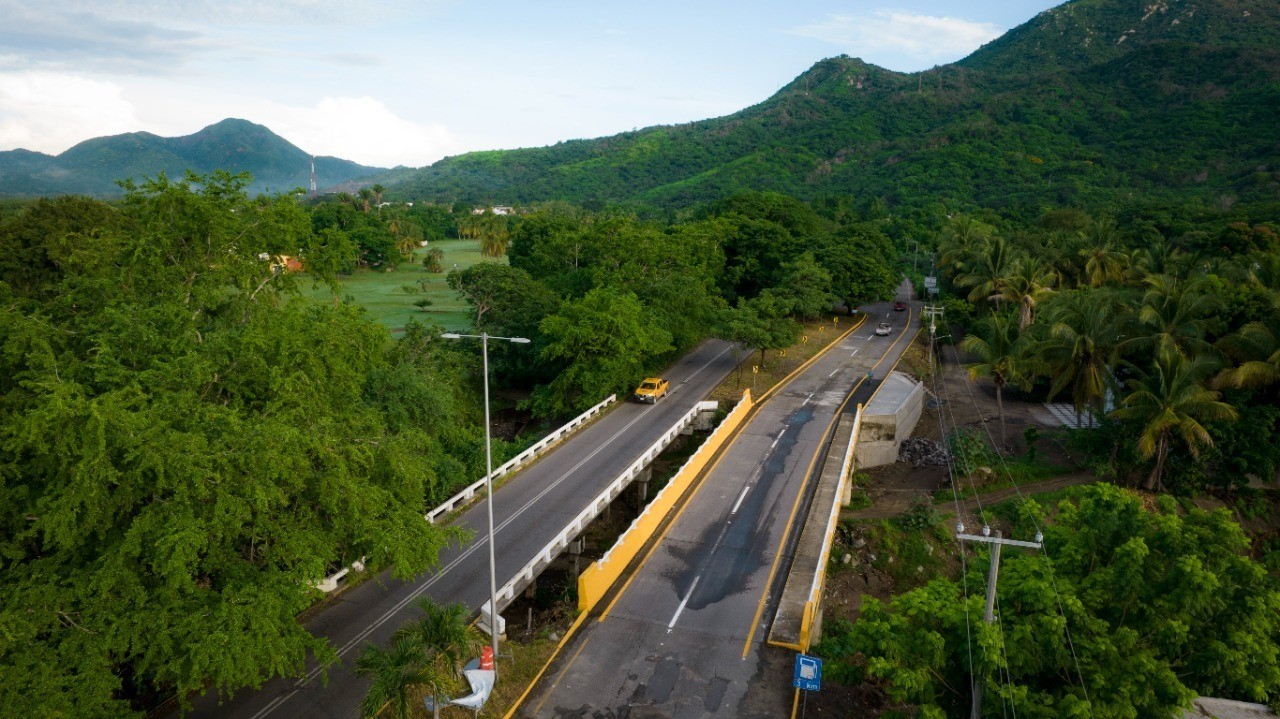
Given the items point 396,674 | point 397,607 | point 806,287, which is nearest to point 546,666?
point 396,674

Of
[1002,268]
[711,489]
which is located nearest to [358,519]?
[711,489]

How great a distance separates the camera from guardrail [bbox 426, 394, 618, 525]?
2728 cm

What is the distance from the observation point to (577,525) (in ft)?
88.3

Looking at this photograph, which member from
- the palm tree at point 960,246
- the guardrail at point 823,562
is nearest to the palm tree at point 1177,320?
the guardrail at point 823,562

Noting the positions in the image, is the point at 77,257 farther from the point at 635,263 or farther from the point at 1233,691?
the point at 635,263

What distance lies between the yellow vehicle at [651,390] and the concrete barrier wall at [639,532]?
6016 millimetres

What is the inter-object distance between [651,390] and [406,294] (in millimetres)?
53319

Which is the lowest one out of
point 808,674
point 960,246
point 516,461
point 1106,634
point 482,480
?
point 516,461

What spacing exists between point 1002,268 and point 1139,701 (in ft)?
167

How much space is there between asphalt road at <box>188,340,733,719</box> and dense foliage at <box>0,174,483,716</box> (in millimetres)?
1332

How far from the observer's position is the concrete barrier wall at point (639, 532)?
22.3m

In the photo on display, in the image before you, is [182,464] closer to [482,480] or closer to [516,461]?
[482,480]

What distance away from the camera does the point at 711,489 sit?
31.0 meters

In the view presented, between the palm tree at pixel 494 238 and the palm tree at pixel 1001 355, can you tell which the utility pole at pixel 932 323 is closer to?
the palm tree at pixel 1001 355
